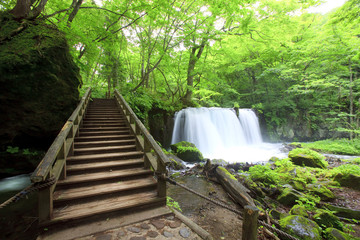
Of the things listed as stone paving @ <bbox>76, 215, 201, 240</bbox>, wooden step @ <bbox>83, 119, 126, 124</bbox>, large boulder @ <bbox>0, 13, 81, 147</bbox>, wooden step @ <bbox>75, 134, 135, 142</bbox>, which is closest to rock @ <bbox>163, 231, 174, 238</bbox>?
stone paving @ <bbox>76, 215, 201, 240</bbox>

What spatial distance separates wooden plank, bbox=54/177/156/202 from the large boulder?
2808 millimetres

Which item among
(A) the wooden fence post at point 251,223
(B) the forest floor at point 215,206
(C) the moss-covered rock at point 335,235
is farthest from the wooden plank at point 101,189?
(C) the moss-covered rock at point 335,235

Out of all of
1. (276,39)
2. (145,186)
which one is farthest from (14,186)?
(276,39)

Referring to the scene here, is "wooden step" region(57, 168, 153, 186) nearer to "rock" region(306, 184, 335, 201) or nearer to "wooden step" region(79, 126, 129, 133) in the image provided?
"wooden step" region(79, 126, 129, 133)

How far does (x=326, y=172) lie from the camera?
22.9 feet

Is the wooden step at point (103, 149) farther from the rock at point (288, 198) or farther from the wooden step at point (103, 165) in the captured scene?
the rock at point (288, 198)

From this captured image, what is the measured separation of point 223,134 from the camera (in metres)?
14.6

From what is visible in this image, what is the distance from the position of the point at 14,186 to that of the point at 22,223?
93.0 inches

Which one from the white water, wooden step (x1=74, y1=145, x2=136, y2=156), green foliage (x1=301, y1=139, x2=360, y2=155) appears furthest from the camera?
the white water

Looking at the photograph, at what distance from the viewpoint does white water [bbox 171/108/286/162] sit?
1230 cm

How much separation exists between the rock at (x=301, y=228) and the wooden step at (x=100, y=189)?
314 centimetres

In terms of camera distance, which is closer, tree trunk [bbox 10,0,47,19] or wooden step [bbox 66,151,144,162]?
wooden step [bbox 66,151,144,162]

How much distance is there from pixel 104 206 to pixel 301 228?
13.6ft

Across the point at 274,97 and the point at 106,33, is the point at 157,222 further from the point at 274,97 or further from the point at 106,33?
the point at 274,97
